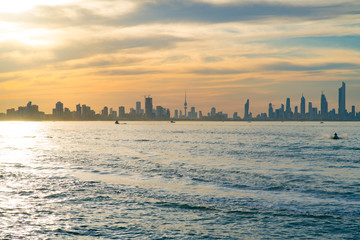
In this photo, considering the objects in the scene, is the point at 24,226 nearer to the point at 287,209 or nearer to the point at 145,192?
the point at 145,192

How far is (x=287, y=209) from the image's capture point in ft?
72.7

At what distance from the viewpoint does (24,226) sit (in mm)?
18406

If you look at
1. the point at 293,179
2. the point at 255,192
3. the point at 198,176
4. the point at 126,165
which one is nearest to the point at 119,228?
the point at 255,192

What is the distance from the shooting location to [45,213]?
21000 millimetres

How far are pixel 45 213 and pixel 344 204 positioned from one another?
20.4 metres

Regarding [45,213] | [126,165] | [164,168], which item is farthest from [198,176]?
[45,213]

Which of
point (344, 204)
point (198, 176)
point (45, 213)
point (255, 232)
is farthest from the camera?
point (198, 176)

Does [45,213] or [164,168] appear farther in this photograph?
[164,168]

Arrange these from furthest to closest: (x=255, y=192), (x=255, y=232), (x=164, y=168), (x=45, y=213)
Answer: (x=164, y=168) < (x=255, y=192) < (x=45, y=213) < (x=255, y=232)

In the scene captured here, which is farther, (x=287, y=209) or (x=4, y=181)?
(x=4, y=181)

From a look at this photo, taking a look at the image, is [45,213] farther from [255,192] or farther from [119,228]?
[255,192]

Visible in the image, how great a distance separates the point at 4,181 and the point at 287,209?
26.7 metres

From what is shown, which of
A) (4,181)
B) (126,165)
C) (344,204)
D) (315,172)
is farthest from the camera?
(126,165)

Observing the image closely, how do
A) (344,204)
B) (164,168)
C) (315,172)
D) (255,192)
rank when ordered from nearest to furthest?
(344,204) → (255,192) → (315,172) → (164,168)
